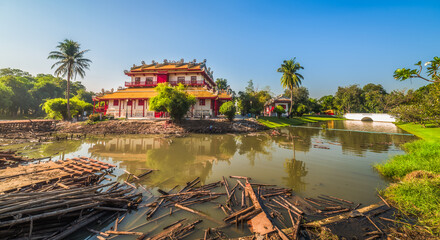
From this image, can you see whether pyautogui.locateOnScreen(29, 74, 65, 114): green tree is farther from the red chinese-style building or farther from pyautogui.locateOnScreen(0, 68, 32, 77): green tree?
the red chinese-style building

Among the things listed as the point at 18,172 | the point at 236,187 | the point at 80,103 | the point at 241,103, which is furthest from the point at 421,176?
the point at 80,103

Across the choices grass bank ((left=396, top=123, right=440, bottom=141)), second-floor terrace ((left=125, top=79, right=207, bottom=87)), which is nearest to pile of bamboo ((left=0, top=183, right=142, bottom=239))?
grass bank ((left=396, top=123, right=440, bottom=141))

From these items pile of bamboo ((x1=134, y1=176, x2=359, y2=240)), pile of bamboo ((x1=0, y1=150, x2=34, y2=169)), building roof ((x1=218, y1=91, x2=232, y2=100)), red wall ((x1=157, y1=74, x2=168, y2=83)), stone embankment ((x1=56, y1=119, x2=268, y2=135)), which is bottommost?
pile of bamboo ((x1=134, y1=176, x2=359, y2=240))

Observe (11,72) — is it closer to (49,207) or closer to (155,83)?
(155,83)

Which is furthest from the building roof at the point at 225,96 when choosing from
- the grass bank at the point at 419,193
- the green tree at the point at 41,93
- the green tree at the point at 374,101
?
the green tree at the point at 374,101

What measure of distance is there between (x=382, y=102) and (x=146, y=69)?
74.1m

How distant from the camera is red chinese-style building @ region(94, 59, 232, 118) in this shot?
29.5 meters

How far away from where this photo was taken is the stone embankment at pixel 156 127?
24.3m

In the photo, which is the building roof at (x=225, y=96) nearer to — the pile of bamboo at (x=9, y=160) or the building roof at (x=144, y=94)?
the building roof at (x=144, y=94)

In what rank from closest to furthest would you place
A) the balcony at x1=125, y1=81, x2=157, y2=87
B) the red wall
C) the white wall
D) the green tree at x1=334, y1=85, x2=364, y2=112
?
1. the red wall
2. the balcony at x1=125, y1=81, x2=157, y2=87
3. the white wall
4. the green tree at x1=334, y1=85, x2=364, y2=112

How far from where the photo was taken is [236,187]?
23.6 ft

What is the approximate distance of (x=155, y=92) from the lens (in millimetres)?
31984

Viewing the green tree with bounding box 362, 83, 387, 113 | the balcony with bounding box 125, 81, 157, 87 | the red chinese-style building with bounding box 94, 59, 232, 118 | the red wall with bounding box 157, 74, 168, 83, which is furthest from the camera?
the green tree with bounding box 362, 83, 387, 113

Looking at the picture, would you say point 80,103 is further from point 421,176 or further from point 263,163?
point 421,176
